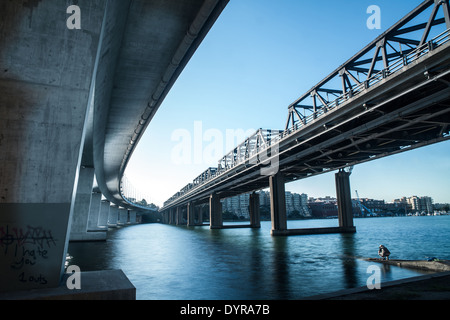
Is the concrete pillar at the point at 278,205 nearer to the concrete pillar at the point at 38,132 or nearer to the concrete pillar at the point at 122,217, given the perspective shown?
the concrete pillar at the point at 38,132

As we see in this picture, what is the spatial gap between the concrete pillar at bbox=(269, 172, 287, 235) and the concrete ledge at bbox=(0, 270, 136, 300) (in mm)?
47229

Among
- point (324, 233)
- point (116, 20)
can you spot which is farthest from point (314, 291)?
point (324, 233)

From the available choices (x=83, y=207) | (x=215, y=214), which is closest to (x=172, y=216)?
(x=215, y=214)

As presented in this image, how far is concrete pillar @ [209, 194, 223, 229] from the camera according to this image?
94000 mm

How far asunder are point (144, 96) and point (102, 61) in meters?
6.62

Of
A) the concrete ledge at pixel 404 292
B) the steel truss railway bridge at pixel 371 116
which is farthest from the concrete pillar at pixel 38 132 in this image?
the steel truss railway bridge at pixel 371 116

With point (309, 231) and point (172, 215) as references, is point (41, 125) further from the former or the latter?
point (172, 215)

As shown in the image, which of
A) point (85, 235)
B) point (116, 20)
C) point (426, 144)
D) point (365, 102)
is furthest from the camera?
point (85, 235)

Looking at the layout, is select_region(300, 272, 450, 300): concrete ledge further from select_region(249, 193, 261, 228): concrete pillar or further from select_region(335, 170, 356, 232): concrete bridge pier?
select_region(249, 193, 261, 228): concrete pillar

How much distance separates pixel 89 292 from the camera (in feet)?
25.2

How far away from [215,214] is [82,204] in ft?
189

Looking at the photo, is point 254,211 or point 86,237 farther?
point 254,211
